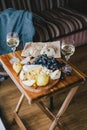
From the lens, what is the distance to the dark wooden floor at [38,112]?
1758mm

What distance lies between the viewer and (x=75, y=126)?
68.6 inches

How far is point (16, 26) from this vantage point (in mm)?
2240

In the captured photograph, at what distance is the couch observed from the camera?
93.5 inches

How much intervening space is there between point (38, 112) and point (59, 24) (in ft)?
3.35

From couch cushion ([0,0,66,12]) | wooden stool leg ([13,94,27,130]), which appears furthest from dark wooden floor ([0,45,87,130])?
couch cushion ([0,0,66,12])

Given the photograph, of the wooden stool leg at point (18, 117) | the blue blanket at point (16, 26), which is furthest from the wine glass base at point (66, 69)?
the blue blanket at point (16, 26)

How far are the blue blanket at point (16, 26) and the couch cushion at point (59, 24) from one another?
0.38 feet

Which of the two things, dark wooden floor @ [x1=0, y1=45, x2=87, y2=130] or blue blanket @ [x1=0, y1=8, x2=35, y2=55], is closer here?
dark wooden floor @ [x1=0, y1=45, x2=87, y2=130]

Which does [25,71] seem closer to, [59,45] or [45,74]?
[45,74]

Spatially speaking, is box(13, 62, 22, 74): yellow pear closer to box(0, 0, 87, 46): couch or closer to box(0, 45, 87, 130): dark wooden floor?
box(0, 45, 87, 130): dark wooden floor

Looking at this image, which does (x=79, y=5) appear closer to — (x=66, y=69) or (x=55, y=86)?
(x=66, y=69)

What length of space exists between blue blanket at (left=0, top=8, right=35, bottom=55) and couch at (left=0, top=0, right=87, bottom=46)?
10cm

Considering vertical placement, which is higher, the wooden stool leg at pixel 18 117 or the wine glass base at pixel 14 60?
the wine glass base at pixel 14 60

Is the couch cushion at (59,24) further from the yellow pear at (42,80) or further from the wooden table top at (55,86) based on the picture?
the yellow pear at (42,80)
